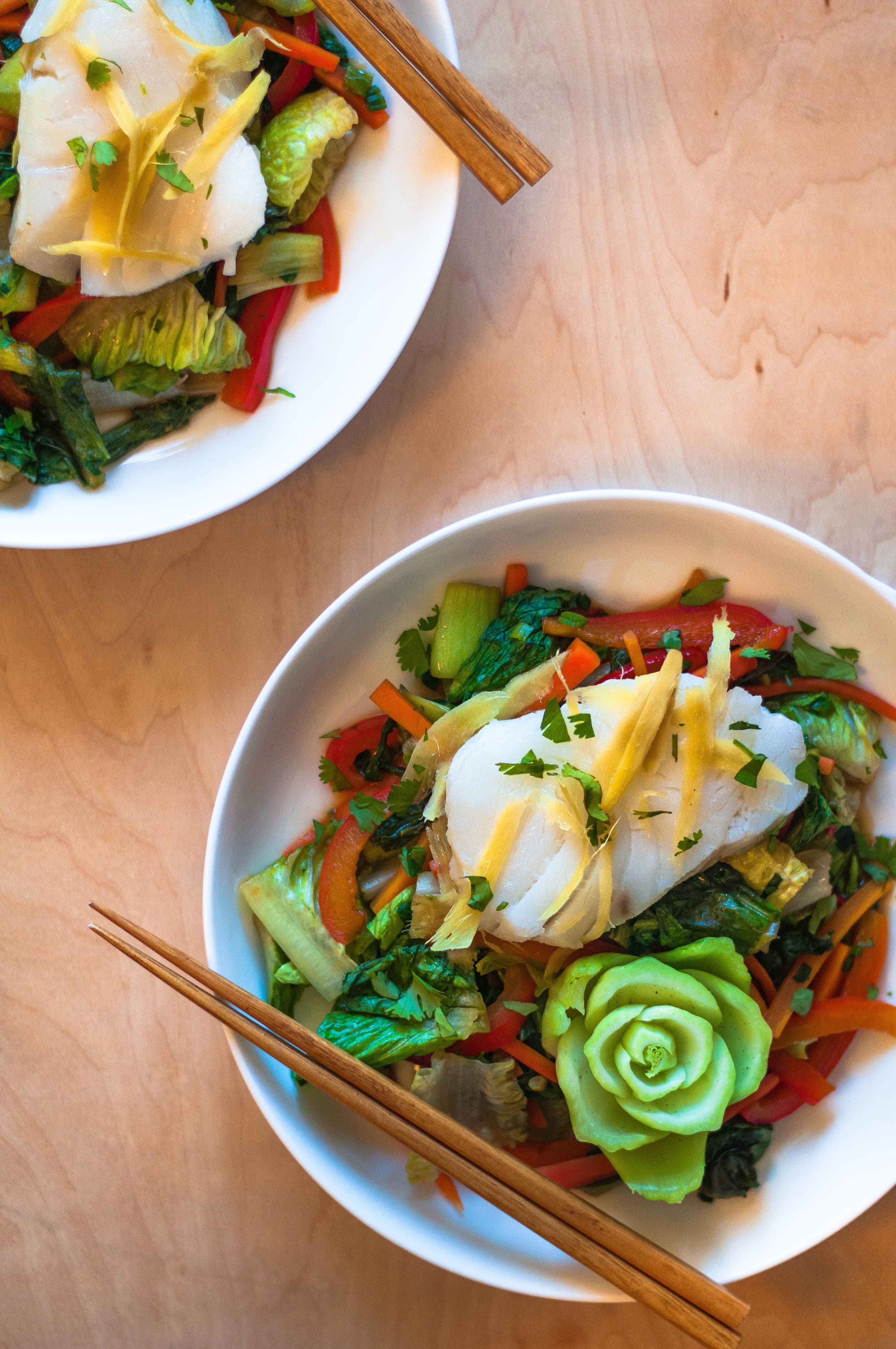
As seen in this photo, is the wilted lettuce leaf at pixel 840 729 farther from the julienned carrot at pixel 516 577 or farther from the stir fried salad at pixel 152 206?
the stir fried salad at pixel 152 206

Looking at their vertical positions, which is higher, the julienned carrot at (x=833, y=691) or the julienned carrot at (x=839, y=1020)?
the julienned carrot at (x=833, y=691)

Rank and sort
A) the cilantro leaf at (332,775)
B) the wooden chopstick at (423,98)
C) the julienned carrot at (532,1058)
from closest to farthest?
the wooden chopstick at (423,98), the julienned carrot at (532,1058), the cilantro leaf at (332,775)

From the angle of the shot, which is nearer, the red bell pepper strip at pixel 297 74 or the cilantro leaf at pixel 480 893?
the cilantro leaf at pixel 480 893

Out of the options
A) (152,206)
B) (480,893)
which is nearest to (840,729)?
(480,893)

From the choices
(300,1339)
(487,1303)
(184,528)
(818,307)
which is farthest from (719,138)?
(300,1339)

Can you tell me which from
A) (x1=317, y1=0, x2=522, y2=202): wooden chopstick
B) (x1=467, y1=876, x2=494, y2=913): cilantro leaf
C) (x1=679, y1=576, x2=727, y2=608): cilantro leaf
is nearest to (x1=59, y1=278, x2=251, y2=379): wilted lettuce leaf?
(x1=317, y1=0, x2=522, y2=202): wooden chopstick

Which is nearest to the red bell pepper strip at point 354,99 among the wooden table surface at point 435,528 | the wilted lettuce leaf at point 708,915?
the wooden table surface at point 435,528

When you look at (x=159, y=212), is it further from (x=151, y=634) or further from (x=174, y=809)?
(x=174, y=809)

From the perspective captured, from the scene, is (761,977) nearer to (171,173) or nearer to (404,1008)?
(404,1008)
